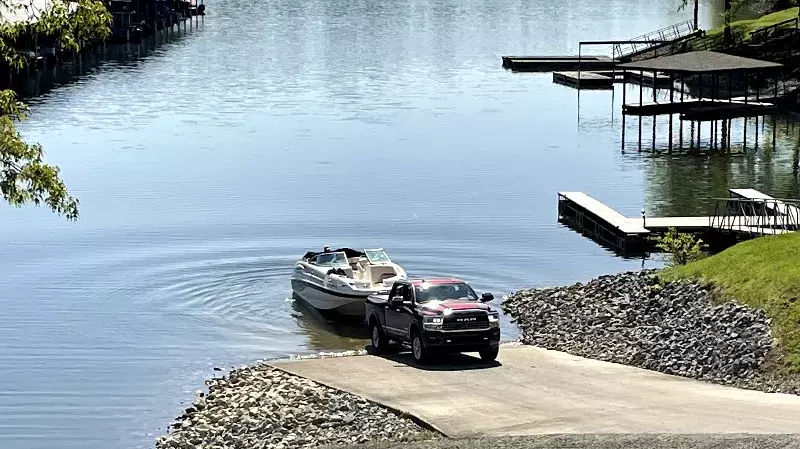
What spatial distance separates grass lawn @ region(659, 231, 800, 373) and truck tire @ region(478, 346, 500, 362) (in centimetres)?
604

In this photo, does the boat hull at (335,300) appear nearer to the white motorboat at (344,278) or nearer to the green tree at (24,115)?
the white motorboat at (344,278)

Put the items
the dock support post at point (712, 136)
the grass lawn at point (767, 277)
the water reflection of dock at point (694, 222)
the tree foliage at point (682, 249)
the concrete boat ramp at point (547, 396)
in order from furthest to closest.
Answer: the dock support post at point (712, 136)
the water reflection of dock at point (694, 222)
the tree foliage at point (682, 249)
the grass lawn at point (767, 277)
the concrete boat ramp at point (547, 396)

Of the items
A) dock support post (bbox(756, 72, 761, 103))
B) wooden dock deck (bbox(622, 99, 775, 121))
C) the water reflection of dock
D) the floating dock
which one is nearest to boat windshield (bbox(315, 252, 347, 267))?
the water reflection of dock

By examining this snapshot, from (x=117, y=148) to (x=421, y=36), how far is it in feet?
301

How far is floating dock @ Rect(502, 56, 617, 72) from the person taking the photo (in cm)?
12194

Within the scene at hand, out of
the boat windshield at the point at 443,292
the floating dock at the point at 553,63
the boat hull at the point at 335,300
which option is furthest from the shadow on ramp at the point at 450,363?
the floating dock at the point at 553,63

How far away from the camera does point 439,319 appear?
31.3 meters

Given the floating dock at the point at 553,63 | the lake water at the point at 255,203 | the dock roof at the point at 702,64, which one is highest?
the dock roof at the point at 702,64

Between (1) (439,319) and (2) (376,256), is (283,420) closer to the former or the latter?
(1) (439,319)

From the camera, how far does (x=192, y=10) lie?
18475cm

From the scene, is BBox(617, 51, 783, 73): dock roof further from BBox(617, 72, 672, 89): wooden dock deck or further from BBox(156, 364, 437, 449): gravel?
BBox(156, 364, 437, 449): gravel

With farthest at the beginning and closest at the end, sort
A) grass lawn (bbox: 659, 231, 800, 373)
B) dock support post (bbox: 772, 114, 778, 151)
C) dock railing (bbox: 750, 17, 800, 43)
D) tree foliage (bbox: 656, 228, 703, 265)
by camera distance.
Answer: dock railing (bbox: 750, 17, 800, 43) < dock support post (bbox: 772, 114, 778, 151) < tree foliage (bbox: 656, 228, 703, 265) < grass lawn (bbox: 659, 231, 800, 373)

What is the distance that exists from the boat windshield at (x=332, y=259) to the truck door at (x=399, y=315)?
24.6 feet

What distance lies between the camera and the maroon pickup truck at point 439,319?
103ft
